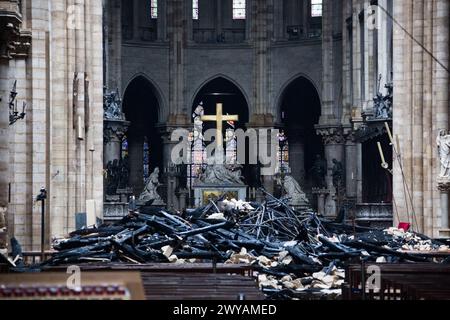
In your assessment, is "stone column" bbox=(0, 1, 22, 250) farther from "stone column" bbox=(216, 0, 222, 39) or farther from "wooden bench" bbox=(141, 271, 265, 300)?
"stone column" bbox=(216, 0, 222, 39)

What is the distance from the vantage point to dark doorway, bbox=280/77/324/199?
72.1 metres

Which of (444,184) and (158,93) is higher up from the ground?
(158,93)

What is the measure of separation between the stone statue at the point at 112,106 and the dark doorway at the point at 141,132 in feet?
34.2

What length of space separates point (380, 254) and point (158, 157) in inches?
1694

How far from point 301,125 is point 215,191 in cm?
1272

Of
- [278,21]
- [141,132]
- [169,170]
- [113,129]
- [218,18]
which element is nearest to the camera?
[113,129]

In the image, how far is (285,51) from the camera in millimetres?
70812

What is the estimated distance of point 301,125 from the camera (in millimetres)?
73250

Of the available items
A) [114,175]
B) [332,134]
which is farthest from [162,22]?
[114,175]

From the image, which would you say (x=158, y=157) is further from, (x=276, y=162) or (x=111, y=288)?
(x=111, y=288)

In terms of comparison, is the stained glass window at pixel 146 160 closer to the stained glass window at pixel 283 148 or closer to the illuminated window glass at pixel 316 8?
the stained glass window at pixel 283 148

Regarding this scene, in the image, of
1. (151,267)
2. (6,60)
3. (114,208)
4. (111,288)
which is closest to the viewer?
(111,288)

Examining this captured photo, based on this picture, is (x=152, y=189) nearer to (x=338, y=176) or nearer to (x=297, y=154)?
(x=338, y=176)
